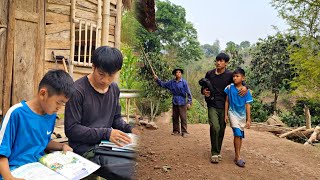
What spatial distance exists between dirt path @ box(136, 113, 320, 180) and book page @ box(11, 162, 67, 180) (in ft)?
3.99

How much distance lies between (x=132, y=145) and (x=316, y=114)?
10986mm

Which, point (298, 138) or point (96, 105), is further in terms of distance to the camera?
point (298, 138)

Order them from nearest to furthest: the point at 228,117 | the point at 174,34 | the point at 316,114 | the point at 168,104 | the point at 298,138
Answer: the point at 174,34, the point at 228,117, the point at 168,104, the point at 298,138, the point at 316,114

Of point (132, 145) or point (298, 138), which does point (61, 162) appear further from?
point (298, 138)

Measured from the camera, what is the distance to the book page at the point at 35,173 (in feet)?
4.21

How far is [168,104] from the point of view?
5922 millimetres

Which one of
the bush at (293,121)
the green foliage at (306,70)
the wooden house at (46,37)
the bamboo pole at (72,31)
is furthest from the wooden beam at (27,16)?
the green foliage at (306,70)

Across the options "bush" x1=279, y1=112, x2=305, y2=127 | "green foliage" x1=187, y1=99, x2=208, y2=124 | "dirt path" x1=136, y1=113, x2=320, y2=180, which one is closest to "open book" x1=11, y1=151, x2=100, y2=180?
"dirt path" x1=136, y1=113, x2=320, y2=180

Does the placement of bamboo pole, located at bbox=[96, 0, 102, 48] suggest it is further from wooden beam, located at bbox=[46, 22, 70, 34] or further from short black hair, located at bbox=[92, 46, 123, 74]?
short black hair, located at bbox=[92, 46, 123, 74]

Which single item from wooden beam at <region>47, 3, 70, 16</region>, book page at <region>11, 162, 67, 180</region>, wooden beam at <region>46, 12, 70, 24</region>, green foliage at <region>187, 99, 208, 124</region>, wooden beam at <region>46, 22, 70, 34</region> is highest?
wooden beam at <region>47, 3, 70, 16</region>

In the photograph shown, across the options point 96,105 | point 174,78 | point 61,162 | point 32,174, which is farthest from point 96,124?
point 174,78

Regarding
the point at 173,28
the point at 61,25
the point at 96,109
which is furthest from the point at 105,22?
the point at 96,109

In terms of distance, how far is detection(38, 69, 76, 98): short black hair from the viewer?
53.2 inches

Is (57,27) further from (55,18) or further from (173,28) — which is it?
(173,28)
